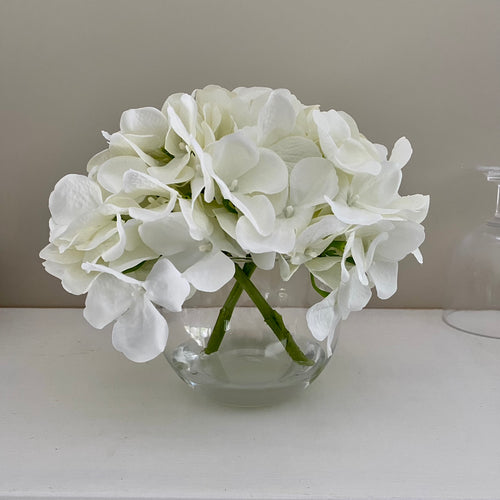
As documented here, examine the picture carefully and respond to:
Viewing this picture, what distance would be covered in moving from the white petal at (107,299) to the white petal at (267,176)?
147mm

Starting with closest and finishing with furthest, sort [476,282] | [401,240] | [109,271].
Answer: [109,271] → [401,240] → [476,282]

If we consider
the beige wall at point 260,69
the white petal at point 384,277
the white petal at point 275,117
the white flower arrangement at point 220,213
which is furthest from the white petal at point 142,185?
the beige wall at point 260,69

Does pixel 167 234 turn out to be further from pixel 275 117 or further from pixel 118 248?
pixel 275 117

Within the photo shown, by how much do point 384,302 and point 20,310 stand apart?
0.62 metres

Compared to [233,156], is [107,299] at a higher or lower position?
lower

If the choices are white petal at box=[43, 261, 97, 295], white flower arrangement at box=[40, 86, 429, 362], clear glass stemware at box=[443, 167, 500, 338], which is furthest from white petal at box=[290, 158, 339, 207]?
clear glass stemware at box=[443, 167, 500, 338]

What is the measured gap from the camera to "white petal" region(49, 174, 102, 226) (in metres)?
0.66

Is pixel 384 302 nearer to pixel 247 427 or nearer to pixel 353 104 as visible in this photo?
pixel 353 104

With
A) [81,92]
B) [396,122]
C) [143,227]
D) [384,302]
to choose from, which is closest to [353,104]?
[396,122]

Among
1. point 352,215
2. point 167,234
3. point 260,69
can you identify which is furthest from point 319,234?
point 260,69

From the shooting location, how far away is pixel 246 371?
0.76m

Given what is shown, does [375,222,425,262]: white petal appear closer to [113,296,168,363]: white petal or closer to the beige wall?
[113,296,168,363]: white petal

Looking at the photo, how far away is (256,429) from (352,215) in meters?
0.25

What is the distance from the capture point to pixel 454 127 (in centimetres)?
111
